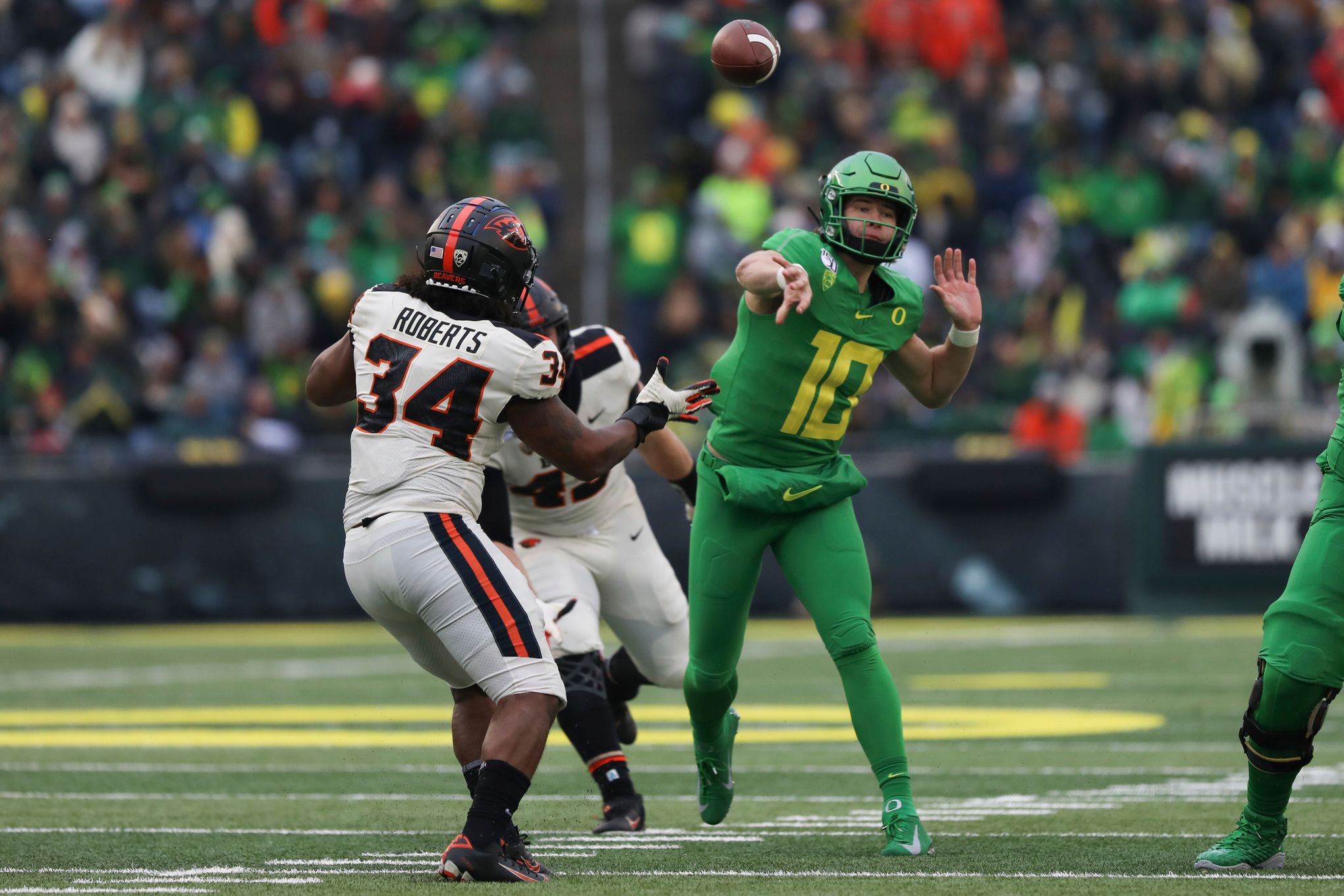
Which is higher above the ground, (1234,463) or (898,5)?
(898,5)

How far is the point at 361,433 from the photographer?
19.2ft

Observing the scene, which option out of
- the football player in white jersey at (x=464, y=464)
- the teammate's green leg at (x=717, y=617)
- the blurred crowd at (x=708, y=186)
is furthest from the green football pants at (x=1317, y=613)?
the blurred crowd at (x=708, y=186)

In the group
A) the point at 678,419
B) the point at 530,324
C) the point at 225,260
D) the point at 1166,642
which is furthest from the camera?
the point at 225,260

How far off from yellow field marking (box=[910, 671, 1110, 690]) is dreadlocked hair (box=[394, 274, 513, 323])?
20.6 feet

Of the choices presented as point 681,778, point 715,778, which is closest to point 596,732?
point 715,778

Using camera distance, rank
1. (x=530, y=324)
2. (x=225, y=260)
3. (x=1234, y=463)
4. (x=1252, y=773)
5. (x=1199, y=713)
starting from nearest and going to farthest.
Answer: (x=1252, y=773)
(x=530, y=324)
(x=1199, y=713)
(x=1234, y=463)
(x=225, y=260)

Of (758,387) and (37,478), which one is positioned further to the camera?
(37,478)

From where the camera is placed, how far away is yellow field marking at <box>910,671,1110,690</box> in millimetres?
11750

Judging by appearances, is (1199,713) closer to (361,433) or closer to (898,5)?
(361,433)

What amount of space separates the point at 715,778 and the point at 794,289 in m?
1.68

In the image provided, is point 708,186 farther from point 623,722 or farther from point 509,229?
point 509,229

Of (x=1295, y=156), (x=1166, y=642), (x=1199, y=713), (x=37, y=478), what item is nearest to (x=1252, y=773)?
(x=1199, y=713)

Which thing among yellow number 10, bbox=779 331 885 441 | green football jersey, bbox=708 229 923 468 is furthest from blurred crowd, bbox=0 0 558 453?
yellow number 10, bbox=779 331 885 441

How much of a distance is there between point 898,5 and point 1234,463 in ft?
22.3
